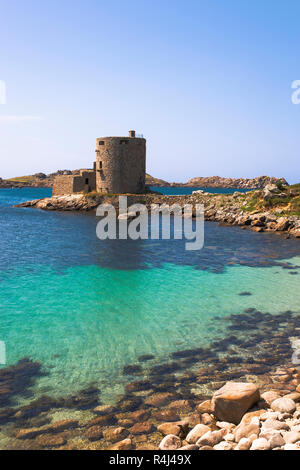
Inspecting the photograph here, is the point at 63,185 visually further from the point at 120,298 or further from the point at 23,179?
the point at 23,179

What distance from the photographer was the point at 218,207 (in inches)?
1950

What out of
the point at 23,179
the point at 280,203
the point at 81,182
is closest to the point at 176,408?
the point at 280,203

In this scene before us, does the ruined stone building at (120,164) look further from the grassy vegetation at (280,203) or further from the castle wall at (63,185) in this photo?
the grassy vegetation at (280,203)

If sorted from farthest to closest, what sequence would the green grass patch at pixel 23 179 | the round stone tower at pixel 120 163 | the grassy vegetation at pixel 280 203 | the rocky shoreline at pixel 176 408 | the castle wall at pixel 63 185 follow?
the green grass patch at pixel 23 179 → the castle wall at pixel 63 185 → the round stone tower at pixel 120 163 → the grassy vegetation at pixel 280 203 → the rocky shoreline at pixel 176 408

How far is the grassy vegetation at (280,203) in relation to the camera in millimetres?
39844

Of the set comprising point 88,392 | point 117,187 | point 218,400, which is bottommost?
point 88,392

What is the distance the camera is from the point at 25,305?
Answer: 15438 mm

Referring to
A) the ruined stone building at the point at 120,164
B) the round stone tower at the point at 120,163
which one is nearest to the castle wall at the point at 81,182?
the ruined stone building at the point at 120,164

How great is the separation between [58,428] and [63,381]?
2.08 meters

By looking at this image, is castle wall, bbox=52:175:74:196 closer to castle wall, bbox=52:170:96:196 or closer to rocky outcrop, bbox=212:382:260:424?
castle wall, bbox=52:170:96:196

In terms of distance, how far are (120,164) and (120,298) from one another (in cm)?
4073
